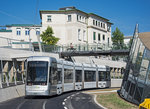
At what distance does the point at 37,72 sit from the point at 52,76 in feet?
4.25

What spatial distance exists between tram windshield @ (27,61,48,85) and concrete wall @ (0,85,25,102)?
1917 mm

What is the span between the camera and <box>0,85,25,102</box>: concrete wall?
792 inches

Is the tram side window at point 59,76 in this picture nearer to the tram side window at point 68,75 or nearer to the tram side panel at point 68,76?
the tram side panel at point 68,76

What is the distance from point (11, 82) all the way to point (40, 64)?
5749 millimetres

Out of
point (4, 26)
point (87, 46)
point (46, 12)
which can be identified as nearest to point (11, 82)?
point (87, 46)

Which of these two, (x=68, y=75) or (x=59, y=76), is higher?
(x=59, y=76)

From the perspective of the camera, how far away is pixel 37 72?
21031 millimetres

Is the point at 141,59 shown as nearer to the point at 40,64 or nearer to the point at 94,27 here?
the point at 40,64

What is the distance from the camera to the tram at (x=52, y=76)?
2058cm

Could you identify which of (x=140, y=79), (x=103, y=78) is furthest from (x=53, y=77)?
(x=103, y=78)

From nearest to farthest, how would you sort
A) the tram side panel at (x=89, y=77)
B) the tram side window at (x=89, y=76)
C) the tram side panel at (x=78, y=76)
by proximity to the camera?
1. the tram side panel at (x=78, y=76)
2. the tram side panel at (x=89, y=77)
3. the tram side window at (x=89, y=76)

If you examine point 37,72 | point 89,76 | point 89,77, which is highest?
point 37,72

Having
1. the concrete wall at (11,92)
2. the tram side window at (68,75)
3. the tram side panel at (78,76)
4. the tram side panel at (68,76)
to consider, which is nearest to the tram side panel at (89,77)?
the tram side panel at (78,76)

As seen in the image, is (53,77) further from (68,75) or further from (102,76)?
(102,76)
